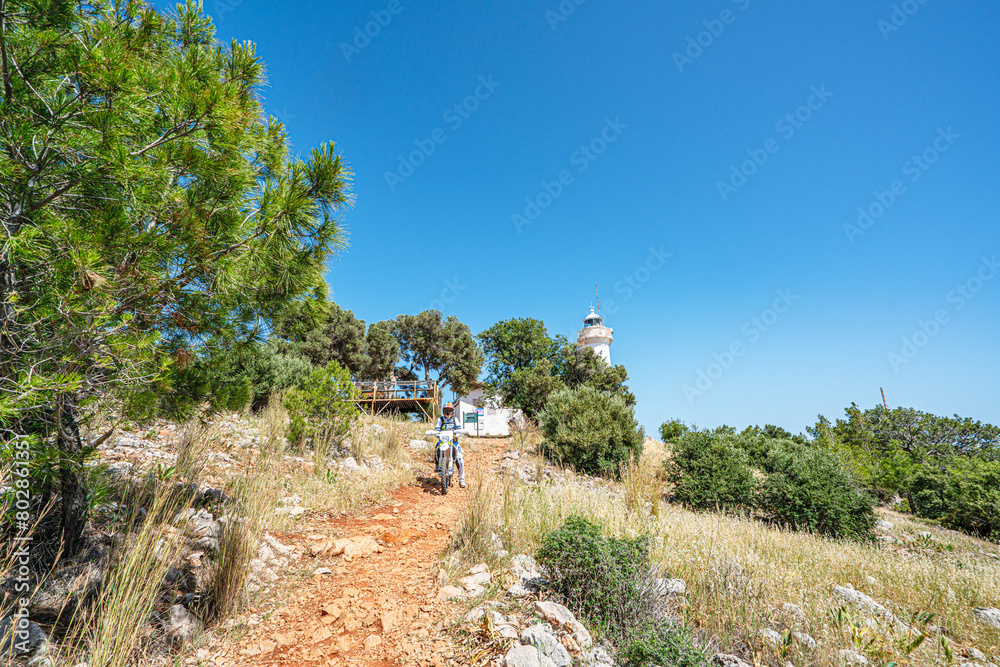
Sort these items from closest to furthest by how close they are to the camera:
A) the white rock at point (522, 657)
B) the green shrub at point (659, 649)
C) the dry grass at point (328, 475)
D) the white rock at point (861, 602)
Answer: the white rock at point (522, 657) < the green shrub at point (659, 649) < the white rock at point (861, 602) < the dry grass at point (328, 475)

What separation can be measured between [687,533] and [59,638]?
5248 mm

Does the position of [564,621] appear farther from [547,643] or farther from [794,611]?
[794,611]

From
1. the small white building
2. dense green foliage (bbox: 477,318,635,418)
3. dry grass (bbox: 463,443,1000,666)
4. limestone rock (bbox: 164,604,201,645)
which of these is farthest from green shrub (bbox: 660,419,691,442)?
limestone rock (bbox: 164,604,201,645)

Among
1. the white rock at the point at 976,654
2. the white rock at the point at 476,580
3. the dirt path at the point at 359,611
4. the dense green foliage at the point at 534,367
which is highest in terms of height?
the dense green foliage at the point at 534,367

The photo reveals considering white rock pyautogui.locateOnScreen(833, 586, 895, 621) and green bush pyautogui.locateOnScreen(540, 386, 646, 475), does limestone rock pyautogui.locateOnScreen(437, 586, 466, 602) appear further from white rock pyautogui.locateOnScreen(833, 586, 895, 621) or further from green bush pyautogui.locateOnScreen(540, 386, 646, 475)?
green bush pyautogui.locateOnScreen(540, 386, 646, 475)

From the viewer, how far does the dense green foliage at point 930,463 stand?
9617 mm

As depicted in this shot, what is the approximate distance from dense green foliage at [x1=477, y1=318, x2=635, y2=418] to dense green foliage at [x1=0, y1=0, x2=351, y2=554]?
19925mm

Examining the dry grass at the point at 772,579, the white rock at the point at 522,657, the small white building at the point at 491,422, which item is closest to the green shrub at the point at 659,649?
the dry grass at the point at 772,579

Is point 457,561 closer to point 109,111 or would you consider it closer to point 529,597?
point 529,597

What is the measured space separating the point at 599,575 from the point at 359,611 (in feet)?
6.11

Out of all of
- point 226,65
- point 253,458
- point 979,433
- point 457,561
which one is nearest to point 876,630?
point 457,561

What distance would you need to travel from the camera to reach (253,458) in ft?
18.8

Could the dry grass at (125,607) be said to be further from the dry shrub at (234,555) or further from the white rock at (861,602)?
the white rock at (861,602)

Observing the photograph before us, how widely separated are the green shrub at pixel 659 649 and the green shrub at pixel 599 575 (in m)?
0.20
